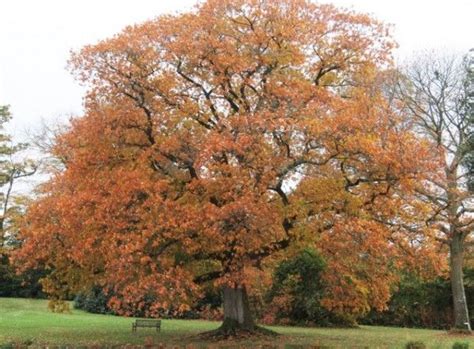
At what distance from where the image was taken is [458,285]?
1082 inches

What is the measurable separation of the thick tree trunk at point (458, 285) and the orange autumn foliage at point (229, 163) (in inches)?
350

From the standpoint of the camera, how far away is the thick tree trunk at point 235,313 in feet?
67.4

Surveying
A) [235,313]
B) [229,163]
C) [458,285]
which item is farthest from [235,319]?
[458,285]

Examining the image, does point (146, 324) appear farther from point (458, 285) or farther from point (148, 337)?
point (458, 285)

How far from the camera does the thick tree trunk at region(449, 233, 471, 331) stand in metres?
27.0

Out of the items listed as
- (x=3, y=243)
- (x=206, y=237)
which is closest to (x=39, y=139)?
(x=3, y=243)

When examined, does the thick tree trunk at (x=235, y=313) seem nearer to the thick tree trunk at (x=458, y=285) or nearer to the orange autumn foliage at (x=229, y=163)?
the orange autumn foliage at (x=229, y=163)

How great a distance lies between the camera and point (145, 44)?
18531 millimetres

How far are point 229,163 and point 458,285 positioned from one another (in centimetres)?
1582

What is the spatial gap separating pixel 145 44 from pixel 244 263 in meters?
7.56

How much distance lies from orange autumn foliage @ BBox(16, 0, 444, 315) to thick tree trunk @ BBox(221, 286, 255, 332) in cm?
159

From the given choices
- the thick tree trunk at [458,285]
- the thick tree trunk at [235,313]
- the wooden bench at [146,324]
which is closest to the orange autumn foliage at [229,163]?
the thick tree trunk at [235,313]

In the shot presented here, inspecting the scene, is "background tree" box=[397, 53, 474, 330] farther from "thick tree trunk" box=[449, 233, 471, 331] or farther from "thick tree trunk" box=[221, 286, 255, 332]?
"thick tree trunk" box=[221, 286, 255, 332]

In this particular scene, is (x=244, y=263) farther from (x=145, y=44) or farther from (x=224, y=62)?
(x=145, y=44)
